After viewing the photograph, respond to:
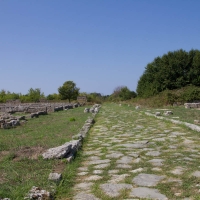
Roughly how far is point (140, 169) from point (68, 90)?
134 feet

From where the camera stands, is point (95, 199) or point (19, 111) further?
point (19, 111)

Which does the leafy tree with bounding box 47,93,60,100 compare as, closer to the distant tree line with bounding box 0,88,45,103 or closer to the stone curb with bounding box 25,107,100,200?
the distant tree line with bounding box 0,88,45,103

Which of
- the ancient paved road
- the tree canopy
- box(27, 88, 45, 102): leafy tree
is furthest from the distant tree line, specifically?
the ancient paved road

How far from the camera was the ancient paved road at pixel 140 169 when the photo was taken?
3324 millimetres

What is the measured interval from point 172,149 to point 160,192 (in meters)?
2.78

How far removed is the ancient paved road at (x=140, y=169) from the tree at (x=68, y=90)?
124ft

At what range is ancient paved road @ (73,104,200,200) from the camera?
3.32m

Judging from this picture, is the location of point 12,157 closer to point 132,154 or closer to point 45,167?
point 45,167

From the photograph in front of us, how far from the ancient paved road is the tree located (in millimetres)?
37766

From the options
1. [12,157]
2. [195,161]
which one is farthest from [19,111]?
[195,161]

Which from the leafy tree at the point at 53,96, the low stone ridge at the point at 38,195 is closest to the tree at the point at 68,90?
the leafy tree at the point at 53,96

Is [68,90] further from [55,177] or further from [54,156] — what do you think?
[55,177]

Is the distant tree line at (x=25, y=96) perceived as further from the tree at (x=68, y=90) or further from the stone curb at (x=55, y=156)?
the stone curb at (x=55, y=156)

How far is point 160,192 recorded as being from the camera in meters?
3.31
